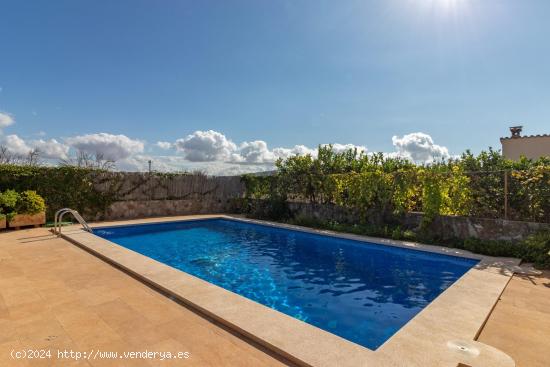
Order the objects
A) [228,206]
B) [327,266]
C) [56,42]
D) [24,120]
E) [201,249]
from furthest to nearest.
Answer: [228,206] → [24,120] → [56,42] → [201,249] → [327,266]

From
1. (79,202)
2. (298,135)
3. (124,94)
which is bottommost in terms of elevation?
(79,202)

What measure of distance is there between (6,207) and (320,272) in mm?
10886

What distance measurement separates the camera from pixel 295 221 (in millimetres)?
12922

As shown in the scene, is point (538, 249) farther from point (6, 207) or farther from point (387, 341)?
point (6, 207)

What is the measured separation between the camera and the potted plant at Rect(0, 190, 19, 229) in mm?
10008

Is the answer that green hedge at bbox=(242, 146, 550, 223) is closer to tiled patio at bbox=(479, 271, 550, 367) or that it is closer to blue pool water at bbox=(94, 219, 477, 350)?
blue pool water at bbox=(94, 219, 477, 350)

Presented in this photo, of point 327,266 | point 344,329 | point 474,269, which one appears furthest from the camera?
point 327,266

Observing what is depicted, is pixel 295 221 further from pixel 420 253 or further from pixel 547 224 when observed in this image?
pixel 547 224

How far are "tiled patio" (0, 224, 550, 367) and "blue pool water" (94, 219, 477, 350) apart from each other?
4.52 feet

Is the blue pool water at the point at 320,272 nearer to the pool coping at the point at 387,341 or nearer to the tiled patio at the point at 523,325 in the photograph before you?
the pool coping at the point at 387,341

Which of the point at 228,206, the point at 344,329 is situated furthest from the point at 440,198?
the point at 228,206

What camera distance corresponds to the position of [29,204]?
34.7 feet

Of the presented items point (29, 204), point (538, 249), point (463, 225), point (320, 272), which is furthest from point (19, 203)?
point (538, 249)

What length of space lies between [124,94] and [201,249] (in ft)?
34.1
